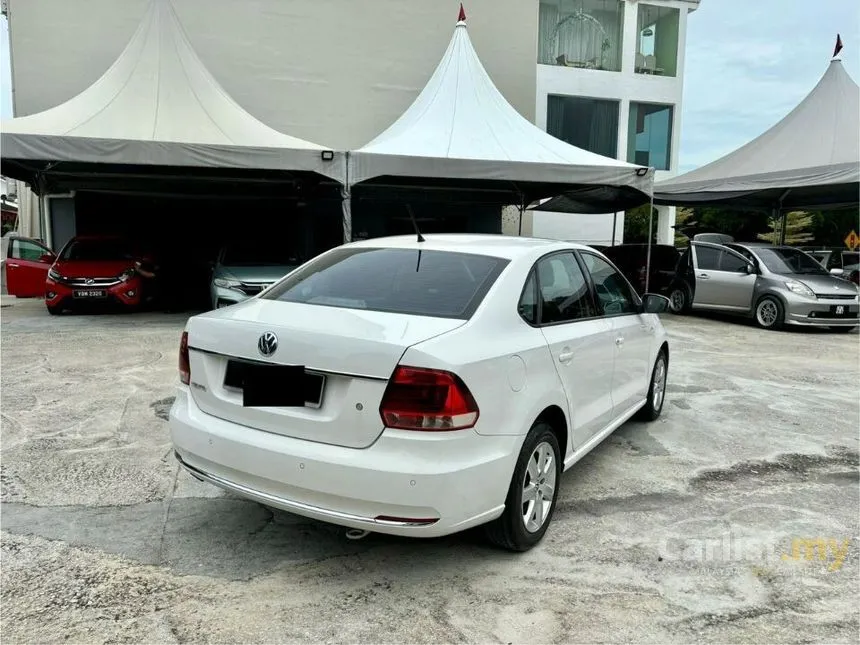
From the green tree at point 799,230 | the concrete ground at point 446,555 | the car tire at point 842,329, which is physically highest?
the green tree at point 799,230

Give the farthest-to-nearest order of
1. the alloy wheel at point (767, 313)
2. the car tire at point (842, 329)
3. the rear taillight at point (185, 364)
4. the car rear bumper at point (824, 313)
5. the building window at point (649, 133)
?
the building window at point (649, 133), the car tire at point (842, 329), the alloy wheel at point (767, 313), the car rear bumper at point (824, 313), the rear taillight at point (185, 364)

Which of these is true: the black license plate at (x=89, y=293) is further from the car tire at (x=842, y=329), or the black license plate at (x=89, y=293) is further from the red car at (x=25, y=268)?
the car tire at (x=842, y=329)

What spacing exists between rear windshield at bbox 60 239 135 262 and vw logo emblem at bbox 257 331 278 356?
10328 millimetres

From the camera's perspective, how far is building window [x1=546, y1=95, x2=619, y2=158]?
828 inches

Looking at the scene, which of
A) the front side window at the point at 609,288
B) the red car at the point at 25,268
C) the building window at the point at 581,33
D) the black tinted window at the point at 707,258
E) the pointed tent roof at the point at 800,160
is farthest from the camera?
the building window at the point at 581,33

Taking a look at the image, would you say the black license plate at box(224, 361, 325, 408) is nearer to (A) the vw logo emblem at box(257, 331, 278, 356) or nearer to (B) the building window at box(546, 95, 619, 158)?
(A) the vw logo emblem at box(257, 331, 278, 356)

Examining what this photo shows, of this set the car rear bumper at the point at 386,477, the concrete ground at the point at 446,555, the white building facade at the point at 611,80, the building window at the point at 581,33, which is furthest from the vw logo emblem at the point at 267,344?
the building window at the point at 581,33

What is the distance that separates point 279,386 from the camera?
271 cm

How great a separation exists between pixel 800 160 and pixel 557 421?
45.3 ft

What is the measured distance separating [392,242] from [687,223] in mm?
47850

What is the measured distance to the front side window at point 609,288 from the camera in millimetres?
4129

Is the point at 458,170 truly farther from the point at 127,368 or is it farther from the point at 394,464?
the point at 394,464

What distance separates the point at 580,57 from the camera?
21.5m

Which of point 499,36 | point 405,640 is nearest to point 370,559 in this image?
point 405,640
